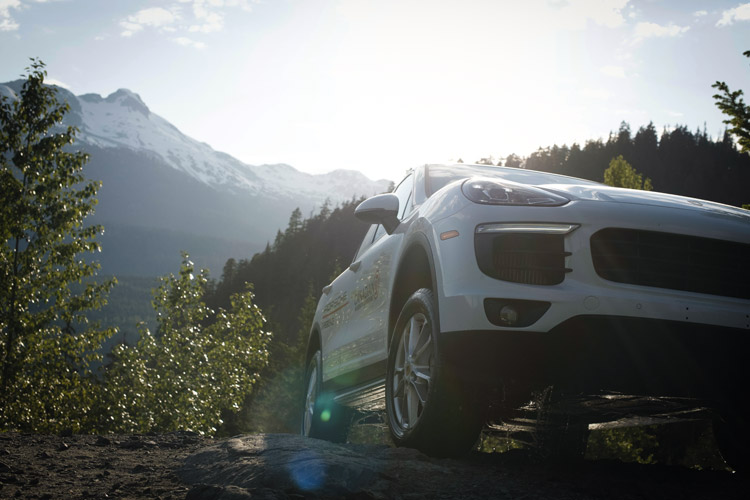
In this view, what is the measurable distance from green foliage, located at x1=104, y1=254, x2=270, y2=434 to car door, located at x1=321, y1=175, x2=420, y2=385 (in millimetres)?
11279

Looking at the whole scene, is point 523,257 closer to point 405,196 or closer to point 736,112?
point 405,196

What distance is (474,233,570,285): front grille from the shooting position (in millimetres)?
2816

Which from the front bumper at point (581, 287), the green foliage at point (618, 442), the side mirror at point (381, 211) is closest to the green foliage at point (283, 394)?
the green foliage at point (618, 442)

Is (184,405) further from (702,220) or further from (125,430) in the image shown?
(702,220)

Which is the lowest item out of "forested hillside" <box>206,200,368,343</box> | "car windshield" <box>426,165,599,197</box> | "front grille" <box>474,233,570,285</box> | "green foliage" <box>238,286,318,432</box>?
"green foliage" <box>238,286,318,432</box>

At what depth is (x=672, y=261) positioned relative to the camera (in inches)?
111

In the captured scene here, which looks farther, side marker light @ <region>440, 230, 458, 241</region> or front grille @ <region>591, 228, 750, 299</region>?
side marker light @ <region>440, 230, 458, 241</region>

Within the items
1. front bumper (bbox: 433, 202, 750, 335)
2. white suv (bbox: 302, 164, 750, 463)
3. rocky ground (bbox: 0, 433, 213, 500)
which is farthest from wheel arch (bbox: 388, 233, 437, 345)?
rocky ground (bbox: 0, 433, 213, 500)

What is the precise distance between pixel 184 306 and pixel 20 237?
929 centimetres

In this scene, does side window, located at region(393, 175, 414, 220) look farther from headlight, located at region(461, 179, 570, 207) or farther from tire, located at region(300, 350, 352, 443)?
tire, located at region(300, 350, 352, 443)

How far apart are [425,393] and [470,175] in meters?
1.71

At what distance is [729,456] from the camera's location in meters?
3.62

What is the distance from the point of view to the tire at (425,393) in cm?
297

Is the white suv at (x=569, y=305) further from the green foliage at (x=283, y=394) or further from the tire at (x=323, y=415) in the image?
the green foliage at (x=283, y=394)
